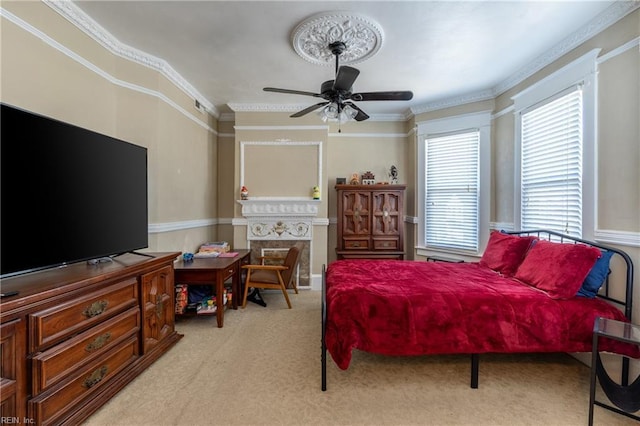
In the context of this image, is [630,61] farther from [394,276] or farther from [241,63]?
[241,63]

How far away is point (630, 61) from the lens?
2059 millimetres

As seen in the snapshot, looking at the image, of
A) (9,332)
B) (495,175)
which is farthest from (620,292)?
(9,332)

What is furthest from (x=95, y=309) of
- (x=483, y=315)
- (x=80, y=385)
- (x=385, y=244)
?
(x=385, y=244)

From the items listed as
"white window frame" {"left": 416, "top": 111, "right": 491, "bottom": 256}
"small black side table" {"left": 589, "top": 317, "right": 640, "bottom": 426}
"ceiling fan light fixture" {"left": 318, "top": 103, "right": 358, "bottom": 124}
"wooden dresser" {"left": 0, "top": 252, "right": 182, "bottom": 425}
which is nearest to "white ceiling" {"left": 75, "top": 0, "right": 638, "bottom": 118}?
"white window frame" {"left": 416, "top": 111, "right": 491, "bottom": 256}

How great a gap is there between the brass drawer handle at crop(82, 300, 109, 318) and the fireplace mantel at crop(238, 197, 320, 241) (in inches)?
102

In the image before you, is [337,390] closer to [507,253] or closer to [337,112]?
[507,253]

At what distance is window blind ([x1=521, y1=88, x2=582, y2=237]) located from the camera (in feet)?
8.15

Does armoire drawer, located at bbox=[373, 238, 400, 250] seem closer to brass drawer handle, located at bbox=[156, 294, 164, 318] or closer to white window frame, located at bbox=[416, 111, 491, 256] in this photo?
white window frame, located at bbox=[416, 111, 491, 256]

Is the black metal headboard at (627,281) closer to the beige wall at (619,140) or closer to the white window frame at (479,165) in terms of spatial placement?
the beige wall at (619,140)

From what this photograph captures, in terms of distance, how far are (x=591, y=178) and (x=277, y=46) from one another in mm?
3105

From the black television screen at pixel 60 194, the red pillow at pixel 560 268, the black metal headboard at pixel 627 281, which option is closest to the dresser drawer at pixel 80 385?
the black television screen at pixel 60 194

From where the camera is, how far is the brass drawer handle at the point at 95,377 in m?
1.69

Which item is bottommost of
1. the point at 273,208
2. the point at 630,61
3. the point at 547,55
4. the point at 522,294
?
the point at 522,294

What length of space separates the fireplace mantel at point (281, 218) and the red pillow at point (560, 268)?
280cm
